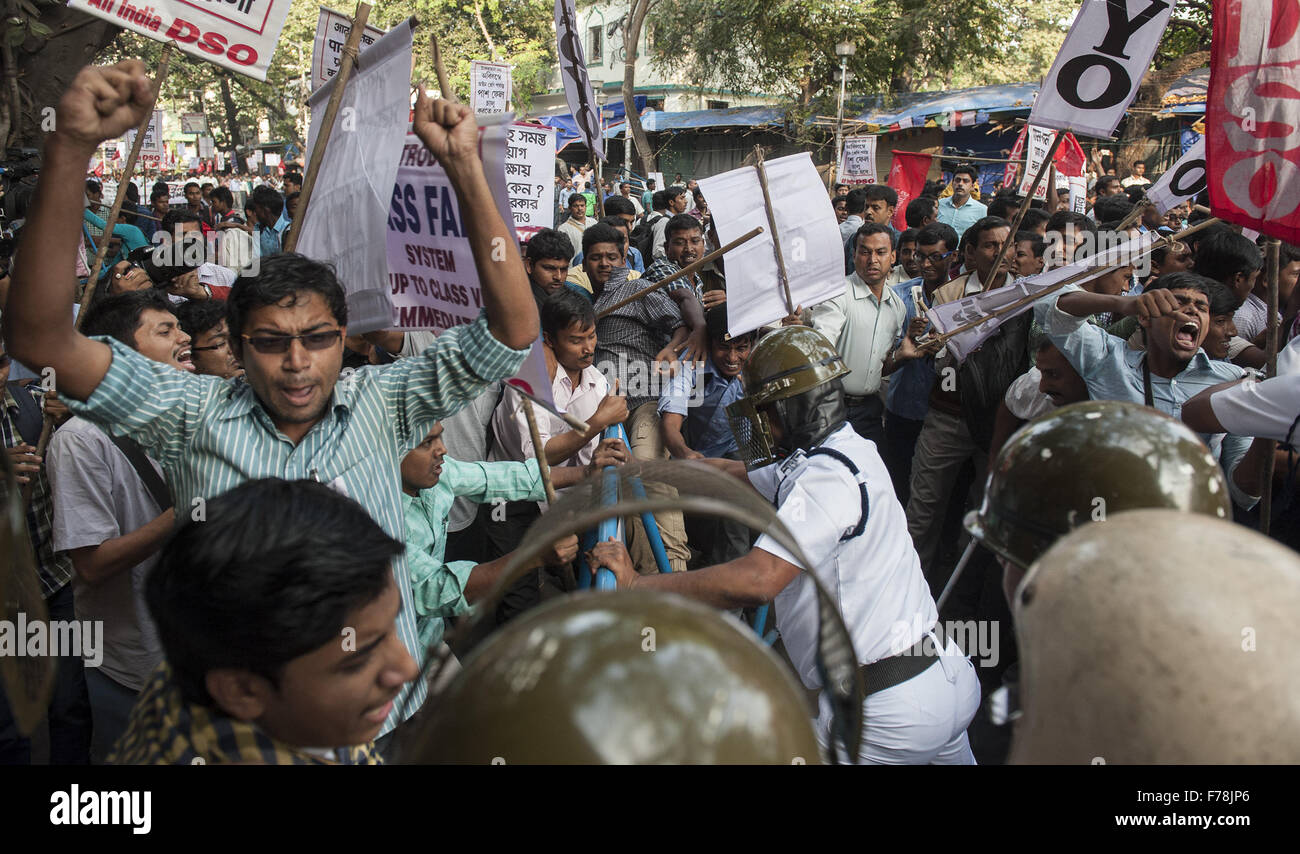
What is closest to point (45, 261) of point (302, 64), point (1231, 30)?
point (1231, 30)

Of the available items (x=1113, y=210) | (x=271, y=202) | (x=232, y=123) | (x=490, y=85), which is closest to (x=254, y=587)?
(x=1113, y=210)

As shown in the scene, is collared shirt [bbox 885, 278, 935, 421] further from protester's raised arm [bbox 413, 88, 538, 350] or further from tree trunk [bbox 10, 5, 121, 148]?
tree trunk [bbox 10, 5, 121, 148]

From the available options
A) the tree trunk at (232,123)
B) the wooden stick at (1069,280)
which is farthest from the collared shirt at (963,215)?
the tree trunk at (232,123)

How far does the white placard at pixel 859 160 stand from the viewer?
11812 millimetres

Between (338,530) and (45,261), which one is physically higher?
(45,261)

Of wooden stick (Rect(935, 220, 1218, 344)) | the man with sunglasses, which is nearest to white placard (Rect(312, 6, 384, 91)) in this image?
the man with sunglasses

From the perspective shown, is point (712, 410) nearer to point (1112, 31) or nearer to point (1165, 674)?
point (1112, 31)

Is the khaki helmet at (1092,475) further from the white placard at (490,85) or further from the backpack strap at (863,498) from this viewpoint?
the white placard at (490,85)

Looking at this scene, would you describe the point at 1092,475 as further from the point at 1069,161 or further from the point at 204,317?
the point at 1069,161

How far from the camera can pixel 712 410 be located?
4.77 m

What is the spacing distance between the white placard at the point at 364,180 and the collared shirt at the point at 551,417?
1.00 meters

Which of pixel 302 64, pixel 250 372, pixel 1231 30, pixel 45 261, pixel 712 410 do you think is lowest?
pixel 712 410

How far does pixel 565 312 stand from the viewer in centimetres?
390

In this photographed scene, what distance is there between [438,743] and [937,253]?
19.5 ft
